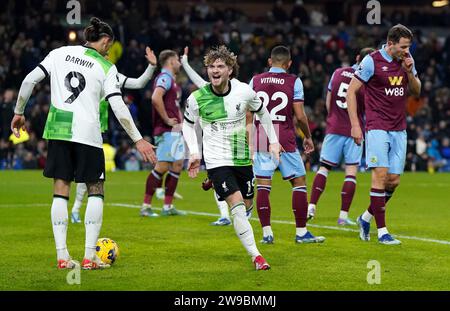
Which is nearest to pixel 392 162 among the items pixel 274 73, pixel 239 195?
pixel 274 73

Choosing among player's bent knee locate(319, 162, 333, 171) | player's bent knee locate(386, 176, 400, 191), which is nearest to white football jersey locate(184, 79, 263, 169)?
player's bent knee locate(386, 176, 400, 191)

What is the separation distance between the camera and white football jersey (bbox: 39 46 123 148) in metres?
10.2

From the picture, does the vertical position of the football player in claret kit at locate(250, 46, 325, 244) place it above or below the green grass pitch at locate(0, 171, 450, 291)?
above

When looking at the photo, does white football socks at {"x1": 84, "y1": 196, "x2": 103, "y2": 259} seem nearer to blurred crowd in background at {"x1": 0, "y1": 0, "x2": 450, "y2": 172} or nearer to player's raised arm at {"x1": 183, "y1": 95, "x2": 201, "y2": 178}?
player's raised arm at {"x1": 183, "y1": 95, "x2": 201, "y2": 178}

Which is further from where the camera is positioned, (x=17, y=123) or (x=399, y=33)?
(x=399, y=33)

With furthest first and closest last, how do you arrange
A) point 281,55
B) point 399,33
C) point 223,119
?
point 281,55, point 399,33, point 223,119

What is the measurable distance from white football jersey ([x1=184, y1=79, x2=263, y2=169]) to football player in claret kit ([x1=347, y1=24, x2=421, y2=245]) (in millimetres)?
2234

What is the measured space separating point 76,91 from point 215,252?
2.90 m

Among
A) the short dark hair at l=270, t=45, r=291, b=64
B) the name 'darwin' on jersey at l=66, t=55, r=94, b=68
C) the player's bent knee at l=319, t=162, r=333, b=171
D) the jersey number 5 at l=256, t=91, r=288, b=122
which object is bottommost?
the player's bent knee at l=319, t=162, r=333, b=171

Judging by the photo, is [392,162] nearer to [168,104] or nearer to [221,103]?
[221,103]

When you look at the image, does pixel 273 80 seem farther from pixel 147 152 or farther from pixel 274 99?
pixel 147 152

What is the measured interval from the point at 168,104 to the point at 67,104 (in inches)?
262

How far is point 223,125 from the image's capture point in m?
10.8

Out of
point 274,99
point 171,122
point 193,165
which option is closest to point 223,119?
point 193,165
